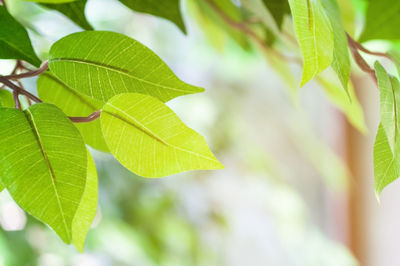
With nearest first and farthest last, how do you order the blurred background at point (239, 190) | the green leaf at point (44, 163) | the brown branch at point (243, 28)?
1. the green leaf at point (44, 163)
2. the brown branch at point (243, 28)
3. the blurred background at point (239, 190)

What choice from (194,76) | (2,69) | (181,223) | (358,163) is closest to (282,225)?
(181,223)

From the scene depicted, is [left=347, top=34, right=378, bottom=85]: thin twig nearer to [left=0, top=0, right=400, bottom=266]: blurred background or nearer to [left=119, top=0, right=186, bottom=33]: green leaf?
[left=119, top=0, right=186, bottom=33]: green leaf

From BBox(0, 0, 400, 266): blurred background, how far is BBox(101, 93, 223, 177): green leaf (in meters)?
0.37

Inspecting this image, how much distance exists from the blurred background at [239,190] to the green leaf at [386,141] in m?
0.40

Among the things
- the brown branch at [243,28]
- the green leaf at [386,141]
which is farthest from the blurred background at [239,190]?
the green leaf at [386,141]

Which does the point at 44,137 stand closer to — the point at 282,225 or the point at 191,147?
the point at 191,147

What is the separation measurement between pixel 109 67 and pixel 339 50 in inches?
2.5

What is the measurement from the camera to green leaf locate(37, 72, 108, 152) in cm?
15

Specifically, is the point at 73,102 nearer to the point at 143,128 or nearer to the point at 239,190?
the point at 143,128

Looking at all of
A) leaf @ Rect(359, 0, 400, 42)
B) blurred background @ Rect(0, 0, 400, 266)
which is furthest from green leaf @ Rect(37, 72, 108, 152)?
blurred background @ Rect(0, 0, 400, 266)

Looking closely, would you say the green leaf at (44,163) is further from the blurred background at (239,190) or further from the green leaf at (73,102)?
the blurred background at (239,190)

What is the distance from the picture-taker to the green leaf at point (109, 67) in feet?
0.41

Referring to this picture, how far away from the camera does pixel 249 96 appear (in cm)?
104

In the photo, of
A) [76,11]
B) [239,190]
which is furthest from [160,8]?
[239,190]
